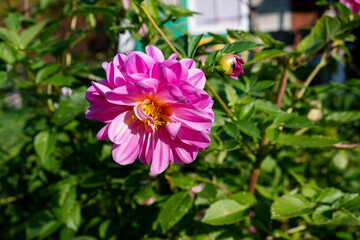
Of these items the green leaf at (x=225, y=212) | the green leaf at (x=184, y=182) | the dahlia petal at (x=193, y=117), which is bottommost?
the green leaf at (x=225, y=212)

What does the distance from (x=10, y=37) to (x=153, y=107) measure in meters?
0.67

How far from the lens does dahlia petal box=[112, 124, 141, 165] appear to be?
0.59m

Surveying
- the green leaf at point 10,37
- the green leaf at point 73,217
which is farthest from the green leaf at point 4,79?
the green leaf at point 73,217

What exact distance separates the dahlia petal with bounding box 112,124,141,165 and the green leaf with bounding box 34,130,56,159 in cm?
44

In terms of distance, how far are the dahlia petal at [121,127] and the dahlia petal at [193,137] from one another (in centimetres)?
10

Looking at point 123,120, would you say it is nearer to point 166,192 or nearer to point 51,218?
point 166,192

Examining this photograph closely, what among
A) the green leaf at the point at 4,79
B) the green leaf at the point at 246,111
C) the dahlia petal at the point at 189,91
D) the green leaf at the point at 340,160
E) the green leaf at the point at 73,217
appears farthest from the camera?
the green leaf at the point at 340,160

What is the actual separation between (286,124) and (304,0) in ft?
18.9

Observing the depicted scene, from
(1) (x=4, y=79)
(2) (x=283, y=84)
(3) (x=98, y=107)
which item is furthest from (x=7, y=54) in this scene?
(2) (x=283, y=84)

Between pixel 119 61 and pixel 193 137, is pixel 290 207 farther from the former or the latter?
pixel 119 61

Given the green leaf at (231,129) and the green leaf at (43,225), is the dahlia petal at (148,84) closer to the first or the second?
the green leaf at (231,129)

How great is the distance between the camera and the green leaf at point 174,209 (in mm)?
766

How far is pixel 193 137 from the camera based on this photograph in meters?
0.58

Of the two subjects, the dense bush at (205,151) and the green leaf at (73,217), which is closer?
the dense bush at (205,151)
